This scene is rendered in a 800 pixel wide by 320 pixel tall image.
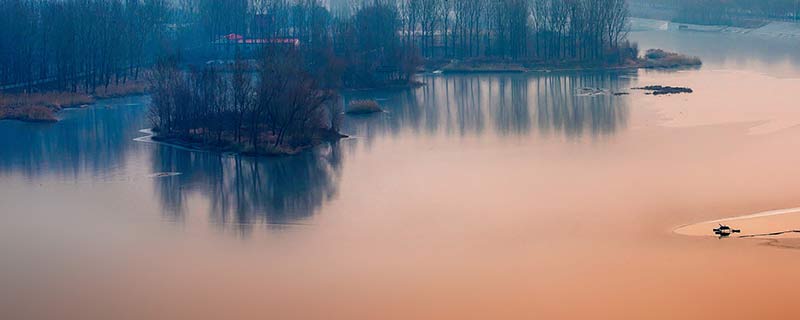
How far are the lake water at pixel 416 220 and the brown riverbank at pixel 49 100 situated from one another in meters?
0.70

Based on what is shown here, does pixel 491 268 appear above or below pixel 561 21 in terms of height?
below

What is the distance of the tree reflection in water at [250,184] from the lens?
1052 cm

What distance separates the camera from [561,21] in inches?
1098

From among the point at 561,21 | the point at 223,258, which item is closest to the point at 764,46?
the point at 561,21

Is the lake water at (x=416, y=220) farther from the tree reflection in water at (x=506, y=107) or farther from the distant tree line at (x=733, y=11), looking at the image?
the distant tree line at (x=733, y=11)

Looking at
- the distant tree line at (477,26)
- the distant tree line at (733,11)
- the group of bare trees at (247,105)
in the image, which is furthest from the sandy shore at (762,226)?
the distant tree line at (733,11)

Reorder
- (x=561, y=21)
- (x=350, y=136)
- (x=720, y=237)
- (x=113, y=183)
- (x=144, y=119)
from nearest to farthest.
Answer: (x=720, y=237), (x=113, y=183), (x=350, y=136), (x=144, y=119), (x=561, y=21)

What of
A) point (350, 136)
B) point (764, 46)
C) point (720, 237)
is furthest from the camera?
point (764, 46)

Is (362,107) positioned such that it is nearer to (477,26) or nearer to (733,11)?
(477,26)

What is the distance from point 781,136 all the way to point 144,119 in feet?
29.4

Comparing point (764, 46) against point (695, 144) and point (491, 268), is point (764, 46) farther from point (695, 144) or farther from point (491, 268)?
point (491, 268)

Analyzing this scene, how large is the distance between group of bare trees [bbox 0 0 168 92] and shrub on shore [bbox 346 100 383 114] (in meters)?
5.96

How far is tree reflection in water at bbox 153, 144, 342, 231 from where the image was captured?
414 inches

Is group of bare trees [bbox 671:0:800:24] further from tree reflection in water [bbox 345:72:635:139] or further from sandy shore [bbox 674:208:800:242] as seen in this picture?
sandy shore [bbox 674:208:800:242]
